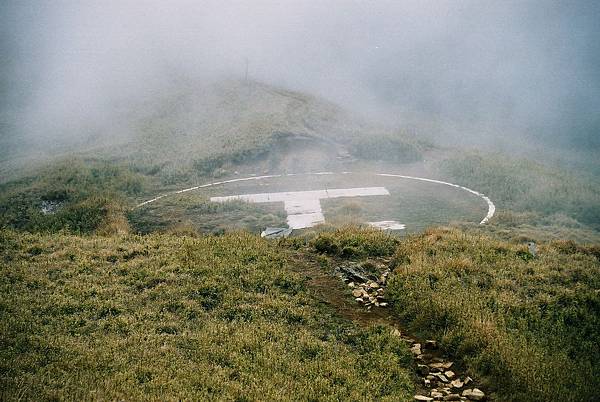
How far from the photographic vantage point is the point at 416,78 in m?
46.9

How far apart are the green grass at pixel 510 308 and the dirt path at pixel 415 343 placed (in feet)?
0.72

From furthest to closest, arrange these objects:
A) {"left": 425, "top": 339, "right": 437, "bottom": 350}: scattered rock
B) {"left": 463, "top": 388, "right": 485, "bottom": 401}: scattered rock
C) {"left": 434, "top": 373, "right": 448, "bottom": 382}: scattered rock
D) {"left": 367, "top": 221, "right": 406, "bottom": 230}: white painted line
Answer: {"left": 367, "top": 221, "right": 406, "bottom": 230}: white painted line → {"left": 425, "top": 339, "right": 437, "bottom": 350}: scattered rock → {"left": 434, "top": 373, "right": 448, "bottom": 382}: scattered rock → {"left": 463, "top": 388, "right": 485, "bottom": 401}: scattered rock

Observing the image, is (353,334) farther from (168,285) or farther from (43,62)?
(43,62)

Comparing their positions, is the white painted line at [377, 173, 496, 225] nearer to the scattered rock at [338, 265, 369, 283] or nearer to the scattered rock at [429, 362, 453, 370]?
the scattered rock at [338, 265, 369, 283]

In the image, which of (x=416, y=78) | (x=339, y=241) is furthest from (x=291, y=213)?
(x=416, y=78)

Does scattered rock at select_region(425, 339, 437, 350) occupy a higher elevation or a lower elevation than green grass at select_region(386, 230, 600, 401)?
lower

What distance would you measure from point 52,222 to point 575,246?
56.4ft

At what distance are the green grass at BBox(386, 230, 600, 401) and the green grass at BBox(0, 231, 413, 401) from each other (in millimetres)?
1205

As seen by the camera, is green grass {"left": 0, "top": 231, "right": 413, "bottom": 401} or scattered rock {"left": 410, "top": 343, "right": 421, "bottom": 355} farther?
scattered rock {"left": 410, "top": 343, "right": 421, "bottom": 355}

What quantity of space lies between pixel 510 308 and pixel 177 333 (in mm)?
5987

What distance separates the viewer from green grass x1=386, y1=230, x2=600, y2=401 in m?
6.73

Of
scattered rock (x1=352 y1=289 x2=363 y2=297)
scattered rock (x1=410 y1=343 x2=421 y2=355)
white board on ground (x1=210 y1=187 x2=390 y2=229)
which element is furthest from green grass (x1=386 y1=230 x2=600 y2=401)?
white board on ground (x1=210 y1=187 x2=390 y2=229)

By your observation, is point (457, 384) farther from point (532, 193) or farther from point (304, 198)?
point (532, 193)

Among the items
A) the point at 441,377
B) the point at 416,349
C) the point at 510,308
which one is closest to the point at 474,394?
the point at 441,377
